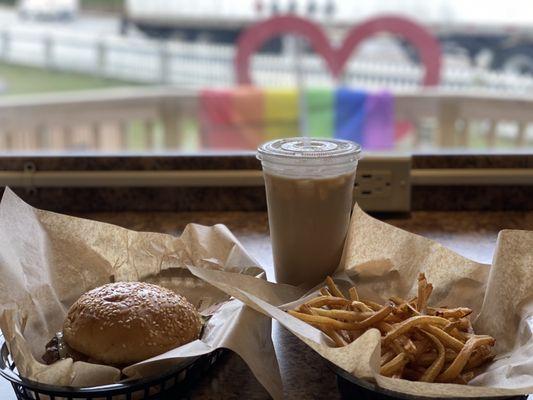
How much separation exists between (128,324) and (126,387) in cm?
10

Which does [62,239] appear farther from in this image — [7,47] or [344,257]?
[7,47]

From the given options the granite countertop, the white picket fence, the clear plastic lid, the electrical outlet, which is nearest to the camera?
the granite countertop

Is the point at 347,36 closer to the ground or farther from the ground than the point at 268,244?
farther from the ground

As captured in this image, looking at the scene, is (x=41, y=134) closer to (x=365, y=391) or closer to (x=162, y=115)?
(x=162, y=115)

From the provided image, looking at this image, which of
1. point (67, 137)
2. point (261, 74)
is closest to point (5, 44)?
point (261, 74)

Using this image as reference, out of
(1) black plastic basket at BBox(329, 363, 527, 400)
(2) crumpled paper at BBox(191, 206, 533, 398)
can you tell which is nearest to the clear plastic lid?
(2) crumpled paper at BBox(191, 206, 533, 398)

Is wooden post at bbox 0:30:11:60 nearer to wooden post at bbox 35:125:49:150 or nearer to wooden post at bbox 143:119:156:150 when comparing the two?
wooden post at bbox 35:125:49:150

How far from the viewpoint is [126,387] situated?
2.33 feet

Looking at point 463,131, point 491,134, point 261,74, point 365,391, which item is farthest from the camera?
point 261,74

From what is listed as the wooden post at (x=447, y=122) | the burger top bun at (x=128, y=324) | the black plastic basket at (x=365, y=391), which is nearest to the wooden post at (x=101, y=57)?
the wooden post at (x=447, y=122)

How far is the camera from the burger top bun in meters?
0.78

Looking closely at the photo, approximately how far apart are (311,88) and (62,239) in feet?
7.62

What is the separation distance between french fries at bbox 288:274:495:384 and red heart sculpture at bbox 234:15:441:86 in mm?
2667

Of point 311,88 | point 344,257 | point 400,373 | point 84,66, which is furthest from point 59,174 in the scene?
point 84,66
